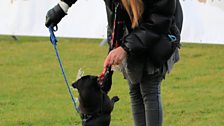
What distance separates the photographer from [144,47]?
363 centimetres

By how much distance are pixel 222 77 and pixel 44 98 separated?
2.31 meters

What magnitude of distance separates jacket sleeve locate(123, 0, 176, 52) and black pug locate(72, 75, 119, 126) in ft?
1.02

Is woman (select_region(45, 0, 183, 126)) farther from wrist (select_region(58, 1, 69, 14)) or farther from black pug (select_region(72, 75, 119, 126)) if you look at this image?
black pug (select_region(72, 75, 119, 126))

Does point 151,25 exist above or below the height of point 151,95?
above

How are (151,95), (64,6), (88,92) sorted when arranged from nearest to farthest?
1. (88,92)
2. (151,95)
3. (64,6)

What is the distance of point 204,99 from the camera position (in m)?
6.36

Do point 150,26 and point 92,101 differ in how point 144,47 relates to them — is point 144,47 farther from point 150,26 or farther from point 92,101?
point 92,101

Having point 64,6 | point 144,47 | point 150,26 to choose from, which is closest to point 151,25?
point 150,26

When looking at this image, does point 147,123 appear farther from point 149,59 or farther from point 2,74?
point 2,74

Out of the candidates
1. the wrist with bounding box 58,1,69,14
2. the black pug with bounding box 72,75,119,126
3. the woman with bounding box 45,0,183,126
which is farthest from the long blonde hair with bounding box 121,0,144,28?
the wrist with bounding box 58,1,69,14

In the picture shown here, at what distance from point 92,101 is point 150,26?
0.56 metres

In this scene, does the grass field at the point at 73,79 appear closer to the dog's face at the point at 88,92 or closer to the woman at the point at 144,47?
the woman at the point at 144,47

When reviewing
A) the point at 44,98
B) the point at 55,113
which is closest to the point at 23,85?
the point at 44,98

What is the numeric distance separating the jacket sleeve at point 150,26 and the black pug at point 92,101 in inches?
12.3
